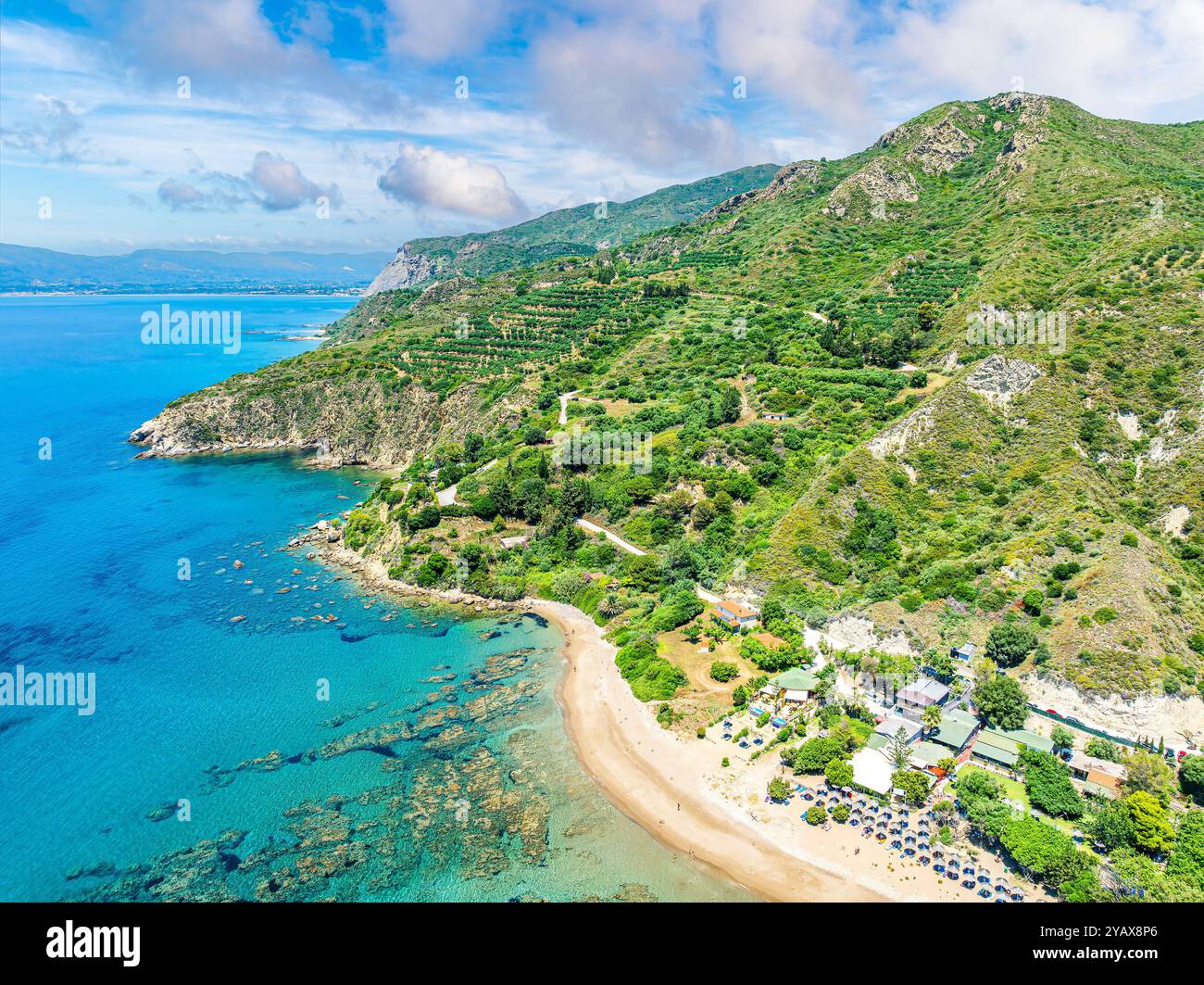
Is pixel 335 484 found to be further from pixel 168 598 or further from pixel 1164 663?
pixel 1164 663

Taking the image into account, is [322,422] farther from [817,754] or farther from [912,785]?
[912,785]

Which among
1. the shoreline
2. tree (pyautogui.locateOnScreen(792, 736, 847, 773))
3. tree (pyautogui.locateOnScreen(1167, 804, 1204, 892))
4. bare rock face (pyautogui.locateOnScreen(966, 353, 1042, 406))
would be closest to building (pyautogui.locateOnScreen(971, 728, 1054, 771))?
tree (pyautogui.locateOnScreen(1167, 804, 1204, 892))

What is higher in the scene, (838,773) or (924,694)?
(924,694)

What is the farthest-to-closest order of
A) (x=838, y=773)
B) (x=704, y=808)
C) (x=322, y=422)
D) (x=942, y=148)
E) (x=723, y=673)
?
(x=942, y=148) < (x=322, y=422) < (x=723, y=673) < (x=704, y=808) < (x=838, y=773)

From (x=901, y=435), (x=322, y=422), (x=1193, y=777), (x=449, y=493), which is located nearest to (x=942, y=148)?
(x=901, y=435)

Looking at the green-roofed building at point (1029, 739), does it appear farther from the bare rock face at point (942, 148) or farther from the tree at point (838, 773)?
the bare rock face at point (942, 148)

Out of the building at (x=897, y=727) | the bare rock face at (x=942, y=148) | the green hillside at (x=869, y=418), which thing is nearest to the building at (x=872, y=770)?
the building at (x=897, y=727)
